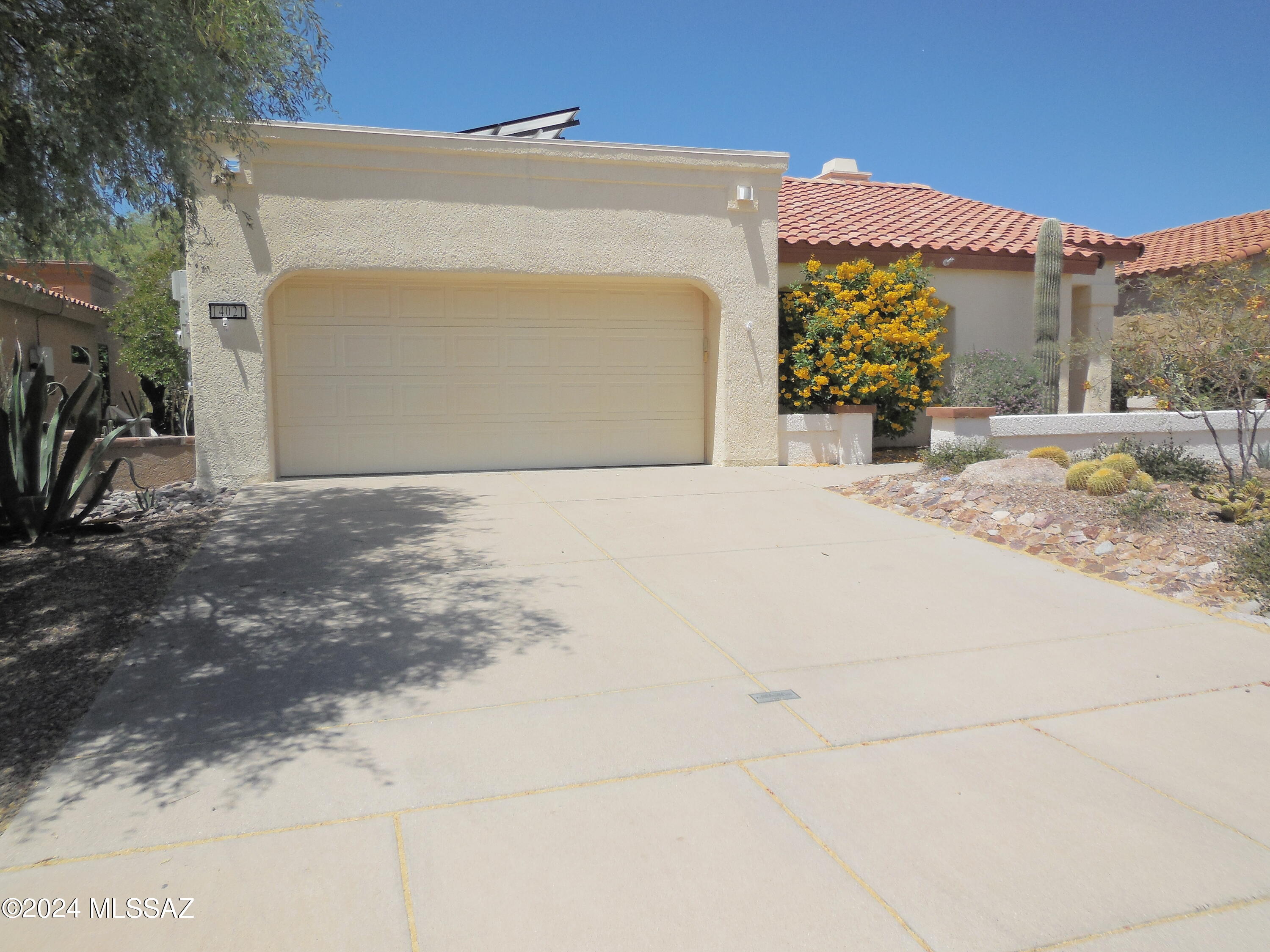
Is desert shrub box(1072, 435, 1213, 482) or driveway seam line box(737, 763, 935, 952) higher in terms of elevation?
desert shrub box(1072, 435, 1213, 482)

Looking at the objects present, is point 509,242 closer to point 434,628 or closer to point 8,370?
point 8,370

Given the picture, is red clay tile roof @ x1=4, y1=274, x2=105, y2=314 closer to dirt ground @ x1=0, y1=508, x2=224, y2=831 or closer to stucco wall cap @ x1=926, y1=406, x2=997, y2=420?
dirt ground @ x1=0, y1=508, x2=224, y2=831

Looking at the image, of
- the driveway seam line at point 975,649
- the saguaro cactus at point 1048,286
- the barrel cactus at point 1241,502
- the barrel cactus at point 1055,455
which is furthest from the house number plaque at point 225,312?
the saguaro cactus at point 1048,286

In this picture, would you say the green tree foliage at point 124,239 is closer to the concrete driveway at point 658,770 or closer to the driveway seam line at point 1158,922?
the concrete driveway at point 658,770

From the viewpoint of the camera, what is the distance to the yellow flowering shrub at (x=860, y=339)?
495 inches

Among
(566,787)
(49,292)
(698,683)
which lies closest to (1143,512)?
(698,683)

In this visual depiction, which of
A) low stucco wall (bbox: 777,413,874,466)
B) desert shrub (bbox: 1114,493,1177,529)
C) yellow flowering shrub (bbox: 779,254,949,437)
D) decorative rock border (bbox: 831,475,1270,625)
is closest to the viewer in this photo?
decorative rock border (bbox: 831,475,1270,625)

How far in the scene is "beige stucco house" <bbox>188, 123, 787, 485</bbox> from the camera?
10523 mm

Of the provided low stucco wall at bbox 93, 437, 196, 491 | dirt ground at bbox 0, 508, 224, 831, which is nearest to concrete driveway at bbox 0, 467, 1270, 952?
dirt ground at bbox 0, 508, 224, 831

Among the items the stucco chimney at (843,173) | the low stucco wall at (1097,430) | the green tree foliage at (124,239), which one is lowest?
the low stucco wall at (1097,430)

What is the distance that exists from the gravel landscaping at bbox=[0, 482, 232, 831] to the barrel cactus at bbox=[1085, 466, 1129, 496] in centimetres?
785

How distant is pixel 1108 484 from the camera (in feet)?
28.5

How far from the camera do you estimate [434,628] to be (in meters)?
5.65

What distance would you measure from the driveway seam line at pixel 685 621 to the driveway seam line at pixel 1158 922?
55.3 inches
